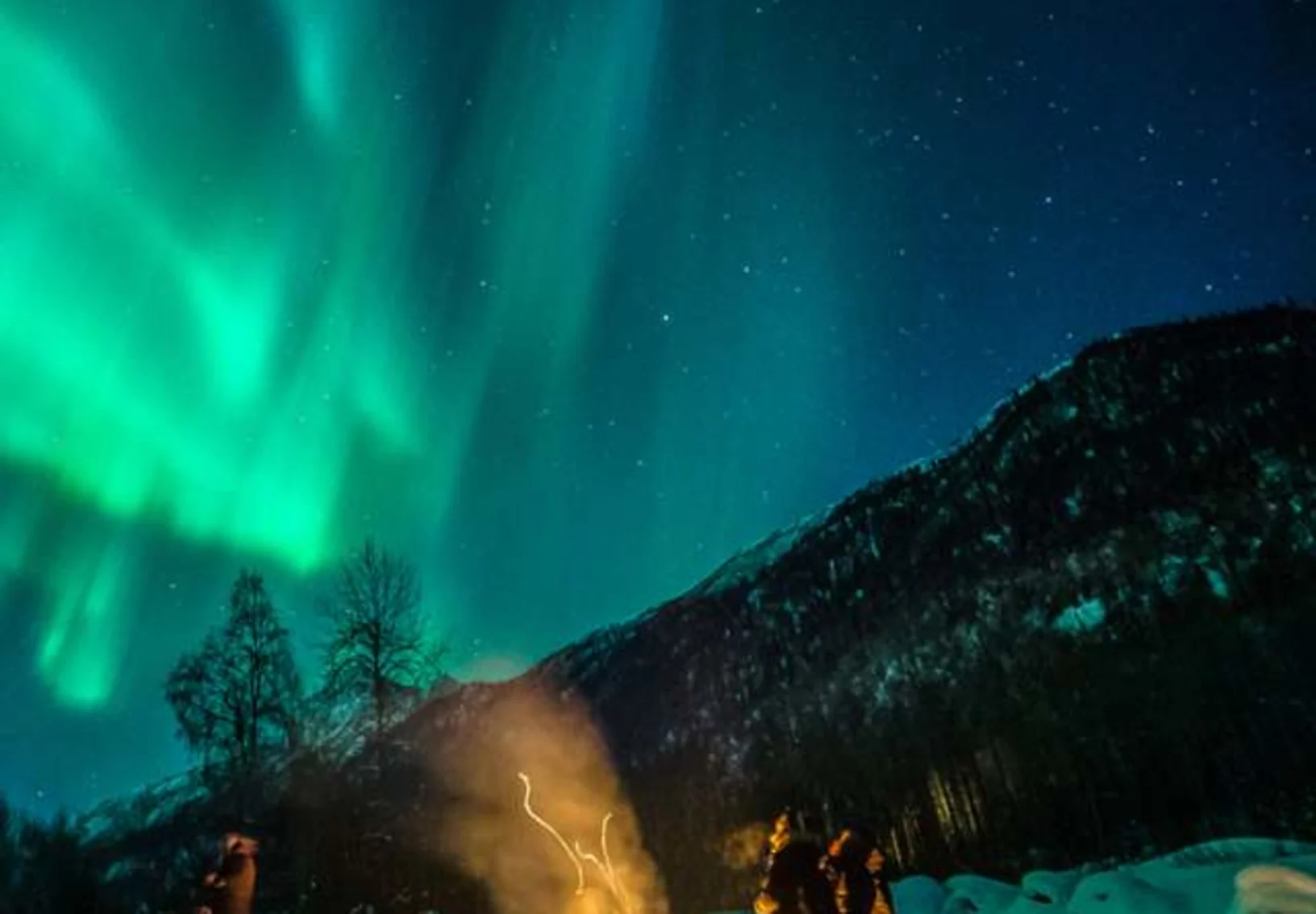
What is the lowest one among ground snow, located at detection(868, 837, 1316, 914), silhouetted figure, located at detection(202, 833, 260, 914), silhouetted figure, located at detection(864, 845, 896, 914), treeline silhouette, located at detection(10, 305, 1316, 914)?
ground snow, located at detection(868, 837, 1316, 914)

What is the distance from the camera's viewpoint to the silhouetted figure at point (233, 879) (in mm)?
8305

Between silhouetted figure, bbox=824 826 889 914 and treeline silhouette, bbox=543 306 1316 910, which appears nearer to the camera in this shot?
silhouetted figure, bbox=824 826 889 914

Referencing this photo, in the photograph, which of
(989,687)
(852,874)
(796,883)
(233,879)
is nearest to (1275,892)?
(852,874)

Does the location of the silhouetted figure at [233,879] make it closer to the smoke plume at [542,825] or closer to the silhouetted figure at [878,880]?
the silhouetted figure at [878,880]

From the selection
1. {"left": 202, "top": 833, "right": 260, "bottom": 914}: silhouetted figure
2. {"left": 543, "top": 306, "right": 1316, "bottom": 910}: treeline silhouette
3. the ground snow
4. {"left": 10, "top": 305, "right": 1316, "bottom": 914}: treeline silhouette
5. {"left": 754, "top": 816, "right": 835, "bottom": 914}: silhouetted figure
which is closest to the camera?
{"left": 754, "top": 816, "right": 835, "bottom": 914}: silhouetted figure

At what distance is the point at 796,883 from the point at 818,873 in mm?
216

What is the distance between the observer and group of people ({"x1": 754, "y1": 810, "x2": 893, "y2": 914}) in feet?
25.1

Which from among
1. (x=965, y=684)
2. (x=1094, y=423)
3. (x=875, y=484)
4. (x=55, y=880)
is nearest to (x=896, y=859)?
(x=965, y=684)

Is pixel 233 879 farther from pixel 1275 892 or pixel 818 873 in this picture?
pixel 1275 892

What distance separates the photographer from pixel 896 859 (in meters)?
34.2

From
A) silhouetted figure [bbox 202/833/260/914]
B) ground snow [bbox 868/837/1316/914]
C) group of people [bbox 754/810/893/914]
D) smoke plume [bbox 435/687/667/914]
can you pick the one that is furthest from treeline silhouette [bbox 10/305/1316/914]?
group of people [bbox 754/810/893/914]

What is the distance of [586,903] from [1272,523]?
34.7 meters

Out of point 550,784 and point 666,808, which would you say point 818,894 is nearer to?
point 666,808

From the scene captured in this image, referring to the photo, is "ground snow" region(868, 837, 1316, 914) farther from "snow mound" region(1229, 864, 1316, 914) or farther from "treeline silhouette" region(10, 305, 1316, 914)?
"treeline silhouette" region(10, 305, 1316, 914)
